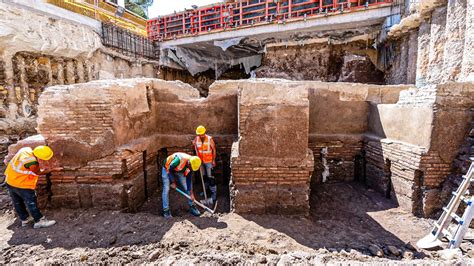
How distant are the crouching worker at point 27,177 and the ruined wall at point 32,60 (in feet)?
22.9

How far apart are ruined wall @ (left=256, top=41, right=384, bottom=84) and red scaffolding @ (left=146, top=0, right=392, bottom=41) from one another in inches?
66.7

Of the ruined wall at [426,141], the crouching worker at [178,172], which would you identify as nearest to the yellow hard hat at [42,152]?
the crouching worker at [178,172]

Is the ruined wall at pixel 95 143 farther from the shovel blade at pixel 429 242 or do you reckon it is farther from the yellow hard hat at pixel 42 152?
the shovel blade at pixel 429 242

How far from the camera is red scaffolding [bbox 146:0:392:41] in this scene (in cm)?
A: 1095

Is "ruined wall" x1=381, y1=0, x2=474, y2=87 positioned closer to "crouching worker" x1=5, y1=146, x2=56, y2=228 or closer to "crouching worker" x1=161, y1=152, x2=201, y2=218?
"crouching worker" x1=161, y1=152, x2=201, y2=218

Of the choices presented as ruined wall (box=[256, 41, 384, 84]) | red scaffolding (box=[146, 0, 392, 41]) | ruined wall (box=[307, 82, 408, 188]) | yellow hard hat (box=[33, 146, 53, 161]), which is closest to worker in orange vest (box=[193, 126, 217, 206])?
ruined wall (box=[307, 82, 408, 188])

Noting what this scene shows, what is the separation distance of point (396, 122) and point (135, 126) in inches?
183

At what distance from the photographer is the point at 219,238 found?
120 inches

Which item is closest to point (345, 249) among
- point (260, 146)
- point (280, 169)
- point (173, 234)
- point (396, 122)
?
point (280, 169)

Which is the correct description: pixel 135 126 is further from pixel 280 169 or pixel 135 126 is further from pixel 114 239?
pixel 280 169

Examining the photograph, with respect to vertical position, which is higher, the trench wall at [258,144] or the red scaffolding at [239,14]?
the red scaffolding at [239,14]

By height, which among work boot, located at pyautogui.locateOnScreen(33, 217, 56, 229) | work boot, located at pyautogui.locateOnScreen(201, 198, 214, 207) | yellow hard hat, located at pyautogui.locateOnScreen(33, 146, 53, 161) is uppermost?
yellow hard hat, located at pyautogui.locateOnScreen(33, 146, 53, 161)

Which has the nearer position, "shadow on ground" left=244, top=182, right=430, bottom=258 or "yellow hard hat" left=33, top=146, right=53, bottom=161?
"shadow on ground" left=244, top=182, right=430, bottom=258

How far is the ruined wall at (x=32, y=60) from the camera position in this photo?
9.07 metres
